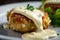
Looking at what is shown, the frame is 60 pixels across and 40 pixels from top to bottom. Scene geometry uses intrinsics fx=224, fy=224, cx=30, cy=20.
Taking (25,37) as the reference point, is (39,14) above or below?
above

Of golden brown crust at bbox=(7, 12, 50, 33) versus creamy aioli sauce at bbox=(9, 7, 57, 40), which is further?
golden brown crust at bbox=(7, 12, 50, 33)

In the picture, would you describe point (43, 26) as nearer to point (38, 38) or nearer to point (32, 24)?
point (32, 24)

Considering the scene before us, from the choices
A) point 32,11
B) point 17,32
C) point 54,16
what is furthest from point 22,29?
point 54,16

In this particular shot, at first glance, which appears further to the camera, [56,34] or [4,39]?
[56,34]

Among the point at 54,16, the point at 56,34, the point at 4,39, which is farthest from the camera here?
the point at 54,16

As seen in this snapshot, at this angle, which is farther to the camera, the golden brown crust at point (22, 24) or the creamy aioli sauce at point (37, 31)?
the golden brown crust at point (22, 24)

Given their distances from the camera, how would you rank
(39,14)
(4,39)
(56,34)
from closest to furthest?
(4,39)
(56,34)
(39,14)

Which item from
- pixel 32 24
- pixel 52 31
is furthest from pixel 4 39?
pixel 52 31
